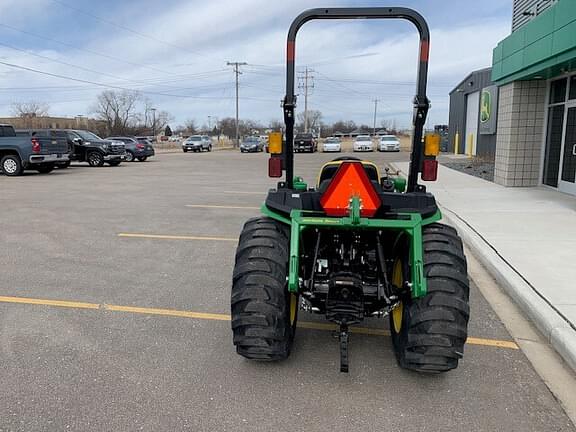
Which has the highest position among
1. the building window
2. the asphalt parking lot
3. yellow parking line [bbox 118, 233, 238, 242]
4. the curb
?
the building window

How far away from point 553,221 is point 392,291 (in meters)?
6.19

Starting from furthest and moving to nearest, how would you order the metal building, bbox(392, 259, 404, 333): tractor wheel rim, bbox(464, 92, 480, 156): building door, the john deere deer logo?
bbox(464, 92, 480, 156): building door, the metal building, the john deere deer logo, bbox(392, 259, 404, 333): tractor wheel rim

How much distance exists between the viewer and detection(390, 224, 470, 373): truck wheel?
10.2 feet

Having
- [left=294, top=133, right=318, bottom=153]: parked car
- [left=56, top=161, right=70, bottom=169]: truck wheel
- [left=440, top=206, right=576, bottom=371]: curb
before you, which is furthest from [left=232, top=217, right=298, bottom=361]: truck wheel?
[left=294, top=133, right=318, bottom=153]: parked car

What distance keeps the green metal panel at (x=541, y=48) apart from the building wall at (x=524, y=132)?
48 centimetres

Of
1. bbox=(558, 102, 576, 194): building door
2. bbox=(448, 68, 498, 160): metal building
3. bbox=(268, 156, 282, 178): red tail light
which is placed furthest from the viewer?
bbox=(448, 68, 498, 160): metal building

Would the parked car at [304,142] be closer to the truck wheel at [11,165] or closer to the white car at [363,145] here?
the white car at [363,145]

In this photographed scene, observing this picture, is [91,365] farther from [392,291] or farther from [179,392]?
[392,291]

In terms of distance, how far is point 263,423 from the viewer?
282 centimetres

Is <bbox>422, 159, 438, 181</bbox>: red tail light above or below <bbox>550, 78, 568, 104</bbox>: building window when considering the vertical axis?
below

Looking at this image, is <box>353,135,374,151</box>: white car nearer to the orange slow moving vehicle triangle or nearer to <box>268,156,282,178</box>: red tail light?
<box>268,156,282,178</box>: red tail light

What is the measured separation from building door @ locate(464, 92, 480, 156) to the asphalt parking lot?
27148 millimetres

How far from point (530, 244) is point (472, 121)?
26192 mm

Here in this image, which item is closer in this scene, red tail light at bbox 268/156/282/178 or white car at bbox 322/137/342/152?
red tail light at bbox 268/156/282/178
